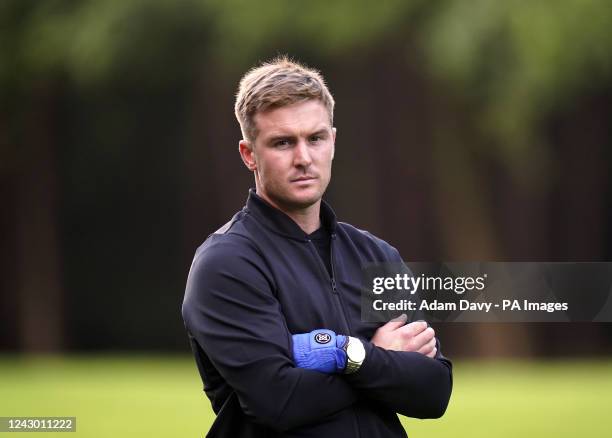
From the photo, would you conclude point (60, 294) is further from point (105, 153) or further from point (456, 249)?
point (456, 249)

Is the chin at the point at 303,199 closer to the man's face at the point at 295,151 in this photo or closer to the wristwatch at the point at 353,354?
the man's face at the point at 295,151

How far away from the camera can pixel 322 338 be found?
10.5 ft

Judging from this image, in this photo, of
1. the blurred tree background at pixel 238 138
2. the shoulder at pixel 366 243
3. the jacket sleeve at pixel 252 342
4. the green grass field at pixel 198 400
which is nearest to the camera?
the jacket sleeve at pixel 252 342

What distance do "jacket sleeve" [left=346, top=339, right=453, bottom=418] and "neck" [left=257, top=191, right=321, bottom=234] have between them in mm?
434

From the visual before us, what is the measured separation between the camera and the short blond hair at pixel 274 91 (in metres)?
3.31

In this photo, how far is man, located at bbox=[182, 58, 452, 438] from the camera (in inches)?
124

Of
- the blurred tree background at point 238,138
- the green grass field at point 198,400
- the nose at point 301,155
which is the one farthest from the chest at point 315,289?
the blurred tree background at point 238,138

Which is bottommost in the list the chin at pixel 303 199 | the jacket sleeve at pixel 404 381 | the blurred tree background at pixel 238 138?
the jacket sleeve at pixel 404 381

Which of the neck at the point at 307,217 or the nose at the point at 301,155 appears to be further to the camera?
the neck at the point at 307,217

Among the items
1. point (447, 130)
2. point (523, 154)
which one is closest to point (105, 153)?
point (447, 130)

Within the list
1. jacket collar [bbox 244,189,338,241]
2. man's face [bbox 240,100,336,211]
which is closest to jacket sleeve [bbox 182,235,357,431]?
jacket collar [bbox 244,189,338,241]

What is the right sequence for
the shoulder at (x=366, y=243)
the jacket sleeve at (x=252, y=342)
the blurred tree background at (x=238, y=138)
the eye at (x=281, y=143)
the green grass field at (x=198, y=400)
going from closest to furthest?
1. the jacket sleeve at (x=252, y=342)
2. the eye at (x=281, y=143)
3. the shoulder at (x=366, y=243)
4. the green grass field at (x=198, y=400)
5. the blurred tree background at (x=238, y=138)

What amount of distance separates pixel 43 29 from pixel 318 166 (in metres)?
14.3

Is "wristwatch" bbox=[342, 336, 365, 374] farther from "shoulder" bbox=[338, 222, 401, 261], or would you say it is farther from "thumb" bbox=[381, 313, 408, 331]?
"shoulder" bbox=[338, 222, 401, 261]
